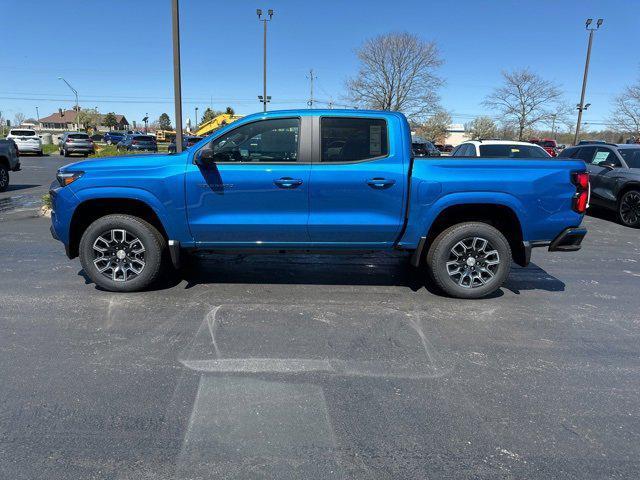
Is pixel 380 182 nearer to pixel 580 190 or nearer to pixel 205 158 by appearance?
pixel 205 158

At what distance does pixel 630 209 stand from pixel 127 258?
10.4m

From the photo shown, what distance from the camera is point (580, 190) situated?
195 inches

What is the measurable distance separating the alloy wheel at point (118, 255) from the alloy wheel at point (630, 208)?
10.2 m

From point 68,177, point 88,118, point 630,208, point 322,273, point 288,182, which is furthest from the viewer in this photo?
point 88,118

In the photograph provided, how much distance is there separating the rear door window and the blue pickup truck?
0.04 feet

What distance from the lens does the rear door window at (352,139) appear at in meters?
4.94

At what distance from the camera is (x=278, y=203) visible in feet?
16.1

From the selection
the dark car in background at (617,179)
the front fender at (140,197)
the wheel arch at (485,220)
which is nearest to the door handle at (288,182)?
the front fender at (140,197)

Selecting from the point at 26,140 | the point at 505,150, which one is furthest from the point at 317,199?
the point at 26,140

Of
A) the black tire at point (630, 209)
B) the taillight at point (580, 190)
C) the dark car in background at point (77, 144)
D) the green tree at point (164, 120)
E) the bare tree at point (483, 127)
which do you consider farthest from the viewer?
the green tree at point (164, 120)

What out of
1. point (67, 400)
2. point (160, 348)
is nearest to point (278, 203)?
point (160, 348)

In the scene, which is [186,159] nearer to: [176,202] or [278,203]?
[176,202]

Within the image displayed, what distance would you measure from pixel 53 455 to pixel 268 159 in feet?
10.7

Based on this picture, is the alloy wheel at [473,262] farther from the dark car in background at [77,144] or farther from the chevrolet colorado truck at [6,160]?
the dark car in background at [77,144]
